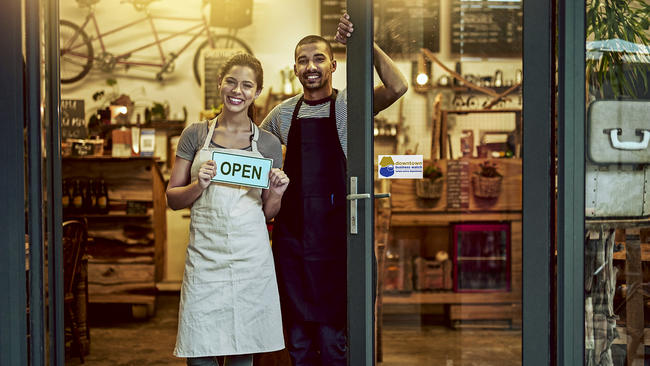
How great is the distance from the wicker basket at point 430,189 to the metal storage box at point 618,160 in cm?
131

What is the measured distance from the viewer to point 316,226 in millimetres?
2900

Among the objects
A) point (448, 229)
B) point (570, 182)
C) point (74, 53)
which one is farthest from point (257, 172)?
point (74, 53)

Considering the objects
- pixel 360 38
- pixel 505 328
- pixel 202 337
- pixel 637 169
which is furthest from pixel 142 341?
pixel 637 169

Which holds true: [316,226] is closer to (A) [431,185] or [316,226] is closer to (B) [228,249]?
(B) [228,249]

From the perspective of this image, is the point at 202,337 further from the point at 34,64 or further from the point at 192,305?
the point at 34,64

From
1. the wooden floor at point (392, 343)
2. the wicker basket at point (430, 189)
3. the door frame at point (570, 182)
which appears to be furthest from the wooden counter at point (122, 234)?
the door frame at point (570, 182)

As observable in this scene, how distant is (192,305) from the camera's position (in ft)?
8.63

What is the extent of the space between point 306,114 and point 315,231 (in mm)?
516

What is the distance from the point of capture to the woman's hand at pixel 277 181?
270cm

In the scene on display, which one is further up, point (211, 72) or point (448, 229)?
point (211, 72)

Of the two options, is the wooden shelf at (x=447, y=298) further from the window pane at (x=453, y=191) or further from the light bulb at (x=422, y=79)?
the light bulb at (x=422, y=79)

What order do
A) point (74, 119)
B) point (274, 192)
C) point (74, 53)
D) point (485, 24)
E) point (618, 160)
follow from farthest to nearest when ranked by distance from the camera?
point (74, 53)
point (74, 119)
point (485, 24)
point (274, 192)
point (618, 160)

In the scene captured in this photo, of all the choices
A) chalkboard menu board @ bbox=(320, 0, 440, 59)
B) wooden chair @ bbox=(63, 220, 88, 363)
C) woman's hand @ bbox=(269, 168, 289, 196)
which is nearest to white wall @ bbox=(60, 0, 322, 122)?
wooden chair @ bbox=(63, 220, 88, 363)

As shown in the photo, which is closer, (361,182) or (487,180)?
(361,182)
